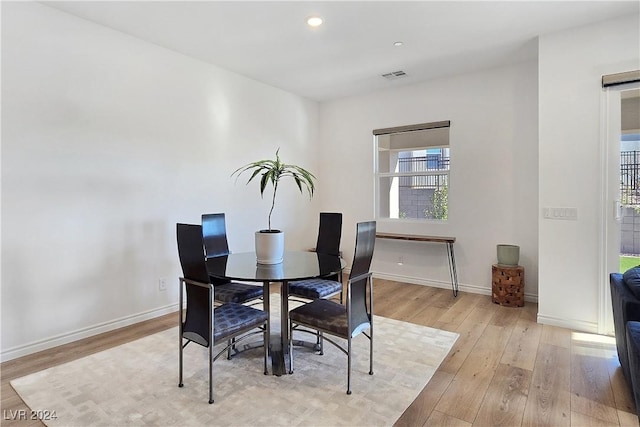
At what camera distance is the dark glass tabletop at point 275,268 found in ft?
7.26

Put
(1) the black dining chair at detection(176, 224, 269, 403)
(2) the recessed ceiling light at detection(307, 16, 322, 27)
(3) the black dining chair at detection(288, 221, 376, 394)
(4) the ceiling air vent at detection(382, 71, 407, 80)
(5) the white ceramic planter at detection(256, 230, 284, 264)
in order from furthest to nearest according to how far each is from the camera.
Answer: (4) the ceiling air vent at detection(382, 71, 407, 80) < (2) the recessed ceiling light at detection(307, 16, 322, 27) < (5) the white ceramic planter at detection(256, 230, 284, 264) < (3) the black dining chair at detection(288, 221, 376, 394) < (1) the black dining chair at detection(176, 224, 269, 403)

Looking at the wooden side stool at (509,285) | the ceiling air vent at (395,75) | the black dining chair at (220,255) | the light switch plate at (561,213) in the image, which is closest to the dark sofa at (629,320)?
the light switch plate at (561,213)

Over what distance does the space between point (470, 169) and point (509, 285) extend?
57.5 inches

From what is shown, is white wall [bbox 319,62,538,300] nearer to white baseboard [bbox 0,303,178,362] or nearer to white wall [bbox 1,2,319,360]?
white wall [bbox 1,2,319,360]

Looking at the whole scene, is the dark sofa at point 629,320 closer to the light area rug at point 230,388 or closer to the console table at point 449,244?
the light area rug at point 230,388

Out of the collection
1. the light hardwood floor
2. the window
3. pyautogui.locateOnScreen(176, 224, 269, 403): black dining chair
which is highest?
the window

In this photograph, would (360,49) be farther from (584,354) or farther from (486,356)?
(584,354)

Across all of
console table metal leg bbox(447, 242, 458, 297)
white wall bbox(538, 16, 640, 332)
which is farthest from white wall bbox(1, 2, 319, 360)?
white wall bbox(538, 16, 640, 332)

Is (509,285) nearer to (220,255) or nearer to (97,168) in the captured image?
(220,255)

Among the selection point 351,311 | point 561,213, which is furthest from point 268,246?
point 561,213

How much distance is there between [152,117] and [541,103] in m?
3.71

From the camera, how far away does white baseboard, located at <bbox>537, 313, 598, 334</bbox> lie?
3.06 meters

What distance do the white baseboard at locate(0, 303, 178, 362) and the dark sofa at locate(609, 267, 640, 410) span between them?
3660 millimetres

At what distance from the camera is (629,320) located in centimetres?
202
